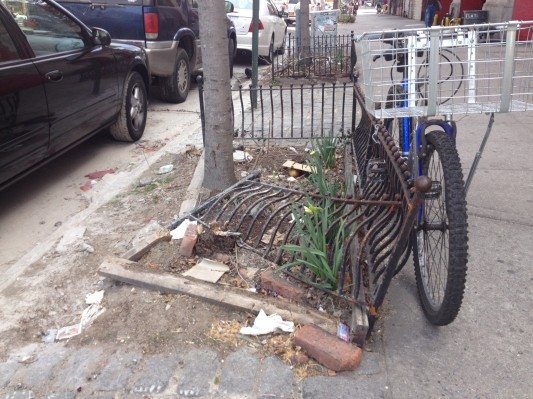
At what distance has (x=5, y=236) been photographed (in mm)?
4039

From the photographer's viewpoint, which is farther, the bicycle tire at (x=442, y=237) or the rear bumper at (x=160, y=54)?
the rear bumper at (x=160, y=54)

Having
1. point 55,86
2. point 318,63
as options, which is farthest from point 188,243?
point 318,63

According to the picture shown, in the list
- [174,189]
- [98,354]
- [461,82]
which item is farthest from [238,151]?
[98,354]

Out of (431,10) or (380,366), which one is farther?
(431,10)

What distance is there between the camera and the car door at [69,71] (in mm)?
4441

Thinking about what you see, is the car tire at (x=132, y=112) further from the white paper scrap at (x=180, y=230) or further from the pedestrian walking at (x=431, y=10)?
the pedestrian walking at (x=431, y=10)

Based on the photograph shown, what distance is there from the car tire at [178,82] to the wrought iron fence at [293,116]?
0.86 meters

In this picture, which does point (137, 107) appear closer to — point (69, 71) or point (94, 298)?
point (69, 71)

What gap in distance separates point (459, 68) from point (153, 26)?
16.4 ft

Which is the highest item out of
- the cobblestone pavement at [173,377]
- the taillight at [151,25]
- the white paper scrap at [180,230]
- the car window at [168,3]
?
the car window at [168,3]

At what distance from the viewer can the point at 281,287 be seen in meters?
2.92

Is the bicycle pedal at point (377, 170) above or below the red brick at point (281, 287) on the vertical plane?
above

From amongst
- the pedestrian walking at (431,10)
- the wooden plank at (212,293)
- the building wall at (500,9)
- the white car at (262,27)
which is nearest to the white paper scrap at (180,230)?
the wooden plank at (212,293)

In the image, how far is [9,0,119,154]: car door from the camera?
444 cm
